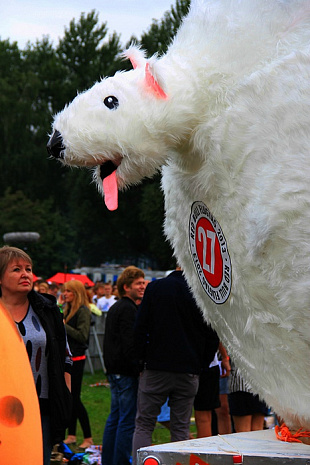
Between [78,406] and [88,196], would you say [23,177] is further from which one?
[78,406]

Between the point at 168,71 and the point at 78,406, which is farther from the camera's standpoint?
the point at 78,406

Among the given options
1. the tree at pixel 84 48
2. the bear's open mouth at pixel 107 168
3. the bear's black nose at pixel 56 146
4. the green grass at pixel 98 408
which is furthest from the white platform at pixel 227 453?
the tree at pixel 84 48

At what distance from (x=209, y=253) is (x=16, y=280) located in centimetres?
168

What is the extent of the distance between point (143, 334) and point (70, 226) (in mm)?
33249

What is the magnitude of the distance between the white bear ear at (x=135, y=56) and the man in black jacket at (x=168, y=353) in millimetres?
2860

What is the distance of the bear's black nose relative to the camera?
8.09ft

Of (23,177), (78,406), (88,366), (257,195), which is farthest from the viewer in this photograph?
(23,177)

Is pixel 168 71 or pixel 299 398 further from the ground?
pixel 168 71

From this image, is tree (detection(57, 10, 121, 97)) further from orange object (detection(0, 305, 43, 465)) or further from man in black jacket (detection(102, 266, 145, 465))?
orange object (detection(0, 305, 43, 465))

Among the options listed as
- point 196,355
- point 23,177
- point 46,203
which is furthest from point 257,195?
point 23,177

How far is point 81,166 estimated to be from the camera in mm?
2477

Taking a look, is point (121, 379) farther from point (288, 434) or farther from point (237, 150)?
point (237, 150)

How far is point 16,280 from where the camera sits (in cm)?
390

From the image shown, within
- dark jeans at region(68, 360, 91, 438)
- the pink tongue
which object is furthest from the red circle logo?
dark jeans at region(68, 360, 91, 438)
